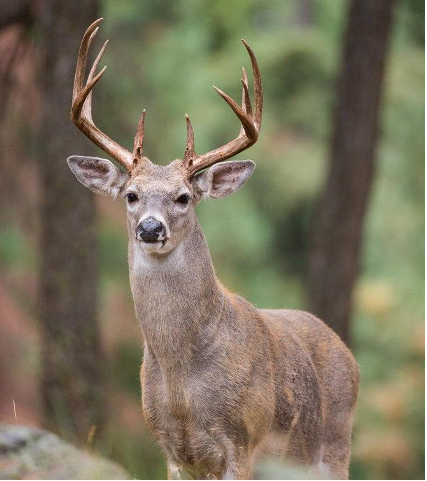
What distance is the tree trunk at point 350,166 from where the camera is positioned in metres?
11.4

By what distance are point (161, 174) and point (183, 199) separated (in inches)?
8.4

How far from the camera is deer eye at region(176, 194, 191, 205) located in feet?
20.6

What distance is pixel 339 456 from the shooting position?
7.29 meters

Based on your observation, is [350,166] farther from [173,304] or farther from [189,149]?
[173,304]

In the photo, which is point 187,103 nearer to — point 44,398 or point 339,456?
point 44,398

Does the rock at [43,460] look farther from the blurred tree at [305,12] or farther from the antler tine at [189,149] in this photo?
the blurred tree at [305,12]

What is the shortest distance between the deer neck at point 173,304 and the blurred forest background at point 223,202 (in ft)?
6.73

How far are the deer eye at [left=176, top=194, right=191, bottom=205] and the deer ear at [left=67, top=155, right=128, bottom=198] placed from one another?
18.4 inches

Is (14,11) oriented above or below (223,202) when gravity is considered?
above

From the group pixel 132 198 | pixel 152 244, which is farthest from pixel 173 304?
pixel 132 198

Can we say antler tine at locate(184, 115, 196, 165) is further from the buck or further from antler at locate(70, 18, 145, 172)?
antler at locate(70, 18, 145, 172)

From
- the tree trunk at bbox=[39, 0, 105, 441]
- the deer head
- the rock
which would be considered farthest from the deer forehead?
the tree trunk at bbox=[39, 0, 105, 441]

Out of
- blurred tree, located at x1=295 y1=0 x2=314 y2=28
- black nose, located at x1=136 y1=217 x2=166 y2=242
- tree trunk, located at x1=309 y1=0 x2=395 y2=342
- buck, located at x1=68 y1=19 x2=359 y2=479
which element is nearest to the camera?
black nose, located at x1=136 y1=217 x2=166 y2=242

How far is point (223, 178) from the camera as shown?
6.65 metres
